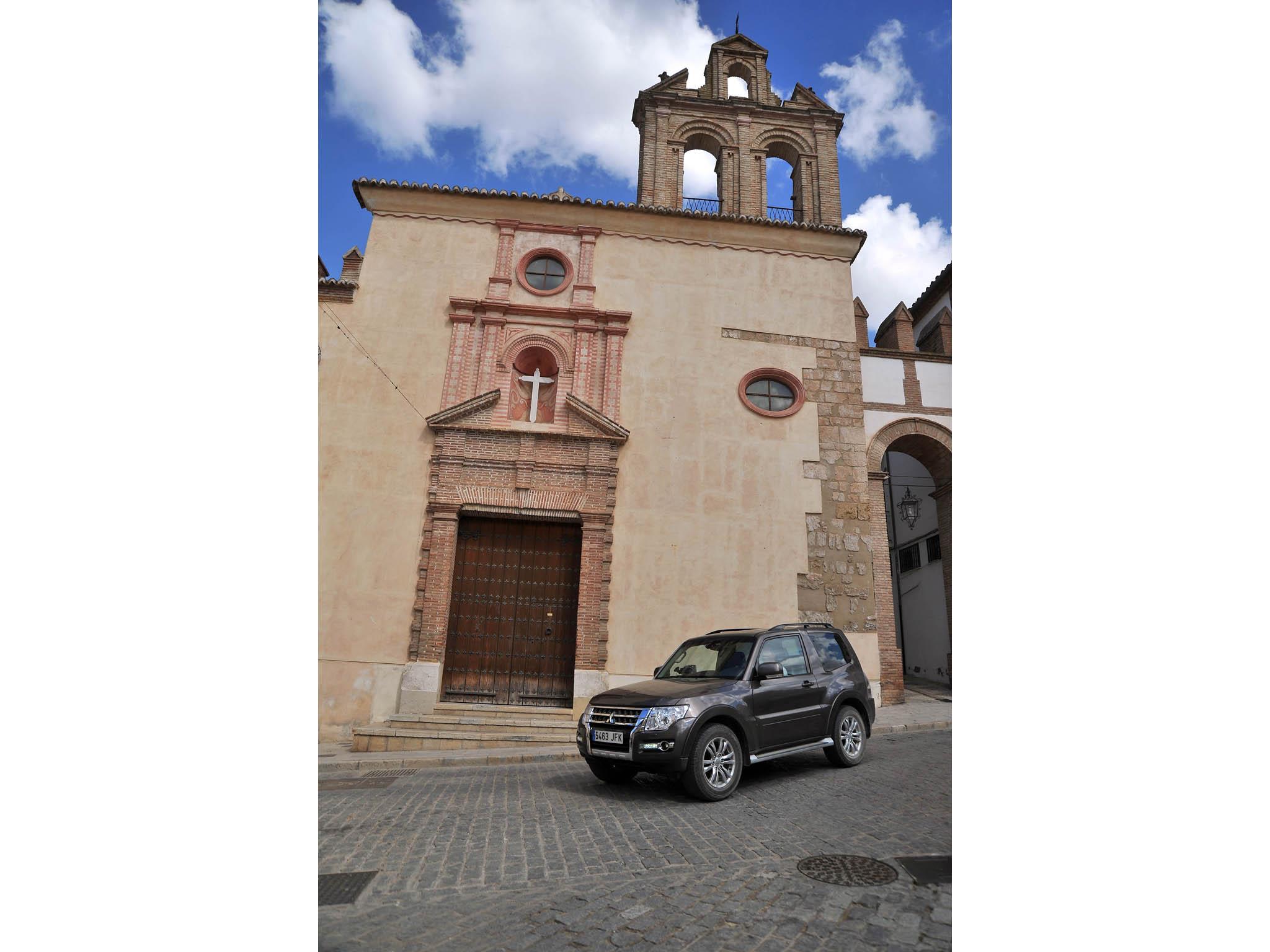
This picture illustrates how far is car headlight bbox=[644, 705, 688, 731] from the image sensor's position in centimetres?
574

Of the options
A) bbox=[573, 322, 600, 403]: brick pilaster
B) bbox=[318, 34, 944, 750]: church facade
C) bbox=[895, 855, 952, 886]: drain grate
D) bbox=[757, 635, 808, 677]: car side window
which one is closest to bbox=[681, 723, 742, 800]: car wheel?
bbox=[757, 635, 808, 677]: car side window

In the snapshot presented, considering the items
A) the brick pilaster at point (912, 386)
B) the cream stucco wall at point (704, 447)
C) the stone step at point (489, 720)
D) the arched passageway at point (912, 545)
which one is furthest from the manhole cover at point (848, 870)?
the brick pilaster at point (912, 386)

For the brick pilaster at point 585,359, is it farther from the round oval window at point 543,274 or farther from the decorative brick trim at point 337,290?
the decorative brick trim at point 337,290

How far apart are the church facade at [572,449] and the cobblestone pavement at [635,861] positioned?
4.50 m

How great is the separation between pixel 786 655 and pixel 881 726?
13.4ft

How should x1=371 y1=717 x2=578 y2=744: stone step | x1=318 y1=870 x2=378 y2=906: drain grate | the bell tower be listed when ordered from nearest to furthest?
x1=318 y1=870 x2=378 y2=906: drain grate → x1=371 y1=717 x2=578 y2=744: stone step → the bell tower

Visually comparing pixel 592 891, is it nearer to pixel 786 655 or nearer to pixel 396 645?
pixel 786 655

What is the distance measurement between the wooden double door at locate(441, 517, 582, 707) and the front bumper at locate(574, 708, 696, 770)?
5.39 meters

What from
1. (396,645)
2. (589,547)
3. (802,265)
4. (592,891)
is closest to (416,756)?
(396,645)

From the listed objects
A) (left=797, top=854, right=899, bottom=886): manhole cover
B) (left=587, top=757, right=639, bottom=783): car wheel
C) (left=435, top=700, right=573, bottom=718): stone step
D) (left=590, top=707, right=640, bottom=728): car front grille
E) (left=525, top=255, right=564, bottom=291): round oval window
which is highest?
(left=525, top=255, right=564, bottom=291): round oval window

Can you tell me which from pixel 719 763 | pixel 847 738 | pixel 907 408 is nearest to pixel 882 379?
pixel 907 408

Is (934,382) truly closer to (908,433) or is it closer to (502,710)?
(908,433)

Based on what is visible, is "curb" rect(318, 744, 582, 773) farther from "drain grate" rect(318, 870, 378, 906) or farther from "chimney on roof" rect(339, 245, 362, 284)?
"chimney on roof" rect(339, 245, 362, 284)

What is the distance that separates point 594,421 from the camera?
1219cm
